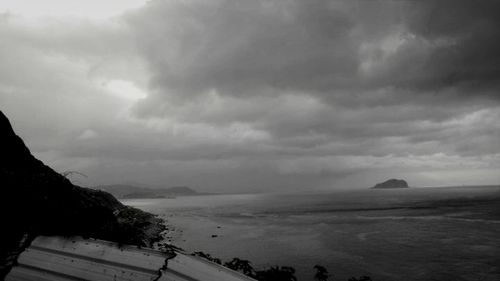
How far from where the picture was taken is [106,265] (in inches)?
210

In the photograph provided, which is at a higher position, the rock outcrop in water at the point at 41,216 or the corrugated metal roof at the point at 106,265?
the rock outcrop in water at the point at 41,216

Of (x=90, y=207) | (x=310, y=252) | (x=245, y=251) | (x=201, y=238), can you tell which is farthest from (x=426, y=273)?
(x=201, y=238)

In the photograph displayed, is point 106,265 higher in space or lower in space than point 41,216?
lower

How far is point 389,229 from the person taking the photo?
5969 cm

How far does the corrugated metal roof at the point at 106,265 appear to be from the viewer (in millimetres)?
5156

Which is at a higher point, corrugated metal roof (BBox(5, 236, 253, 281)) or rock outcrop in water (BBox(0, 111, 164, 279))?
rock outcrop in water (BBox(0, 111, 164, 279))

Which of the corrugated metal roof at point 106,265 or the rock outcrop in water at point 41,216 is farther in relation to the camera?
the rock outcrop in water at point 41,216

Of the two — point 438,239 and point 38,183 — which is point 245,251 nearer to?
point 438,239

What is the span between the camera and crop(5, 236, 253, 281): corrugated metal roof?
5156mm

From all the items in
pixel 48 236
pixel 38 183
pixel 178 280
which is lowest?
pixel 178 280

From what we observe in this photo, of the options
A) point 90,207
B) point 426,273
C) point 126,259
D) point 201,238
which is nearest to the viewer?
point 126,259

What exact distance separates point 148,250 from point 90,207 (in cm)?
299

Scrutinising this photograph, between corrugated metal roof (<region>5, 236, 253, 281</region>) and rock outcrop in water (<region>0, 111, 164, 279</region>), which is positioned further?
rock outcrop in water (<region>0, 111, 164, 279</region>)

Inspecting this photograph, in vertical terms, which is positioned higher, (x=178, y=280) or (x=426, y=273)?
(x=178, y=280)
